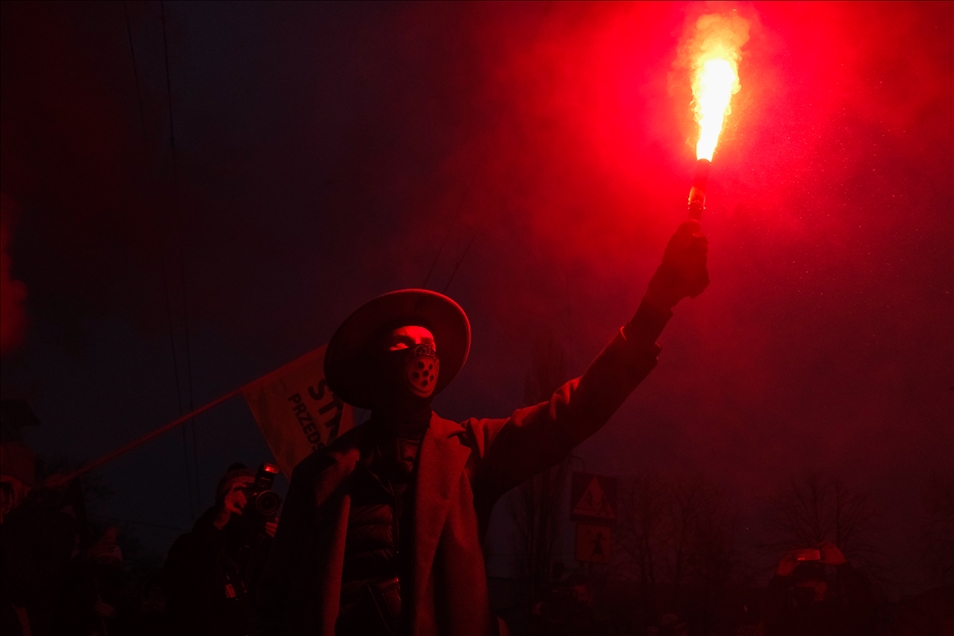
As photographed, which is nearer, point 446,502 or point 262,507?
point 446,502

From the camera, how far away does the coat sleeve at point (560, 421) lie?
2777 mm

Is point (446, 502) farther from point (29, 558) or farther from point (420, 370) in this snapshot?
point (29, 558)

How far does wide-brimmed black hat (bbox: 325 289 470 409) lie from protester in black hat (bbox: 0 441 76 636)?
394 centimetres

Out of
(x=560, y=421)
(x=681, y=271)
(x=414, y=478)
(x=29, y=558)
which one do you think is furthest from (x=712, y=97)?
(x=29, y=558)

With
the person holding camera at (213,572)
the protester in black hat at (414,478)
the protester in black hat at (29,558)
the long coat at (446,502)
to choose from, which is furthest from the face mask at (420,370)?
the protester in black hat at (29,558)

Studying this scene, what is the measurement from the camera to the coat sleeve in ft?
9.11

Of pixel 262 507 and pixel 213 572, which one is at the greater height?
pixel 262 507

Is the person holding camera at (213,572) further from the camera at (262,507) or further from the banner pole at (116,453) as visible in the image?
the banner pole at (116,453)

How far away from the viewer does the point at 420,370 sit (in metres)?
3.36

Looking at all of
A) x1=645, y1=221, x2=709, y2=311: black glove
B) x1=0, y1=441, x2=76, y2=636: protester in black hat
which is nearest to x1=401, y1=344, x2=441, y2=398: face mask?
x1=645, y1=221, x2=709, y2=311: black glove

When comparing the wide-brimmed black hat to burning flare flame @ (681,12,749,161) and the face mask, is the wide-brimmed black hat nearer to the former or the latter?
the face mask

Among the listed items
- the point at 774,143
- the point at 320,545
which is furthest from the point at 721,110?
the point at 774,143

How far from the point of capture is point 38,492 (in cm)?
692

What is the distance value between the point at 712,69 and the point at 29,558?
5.95 metres
